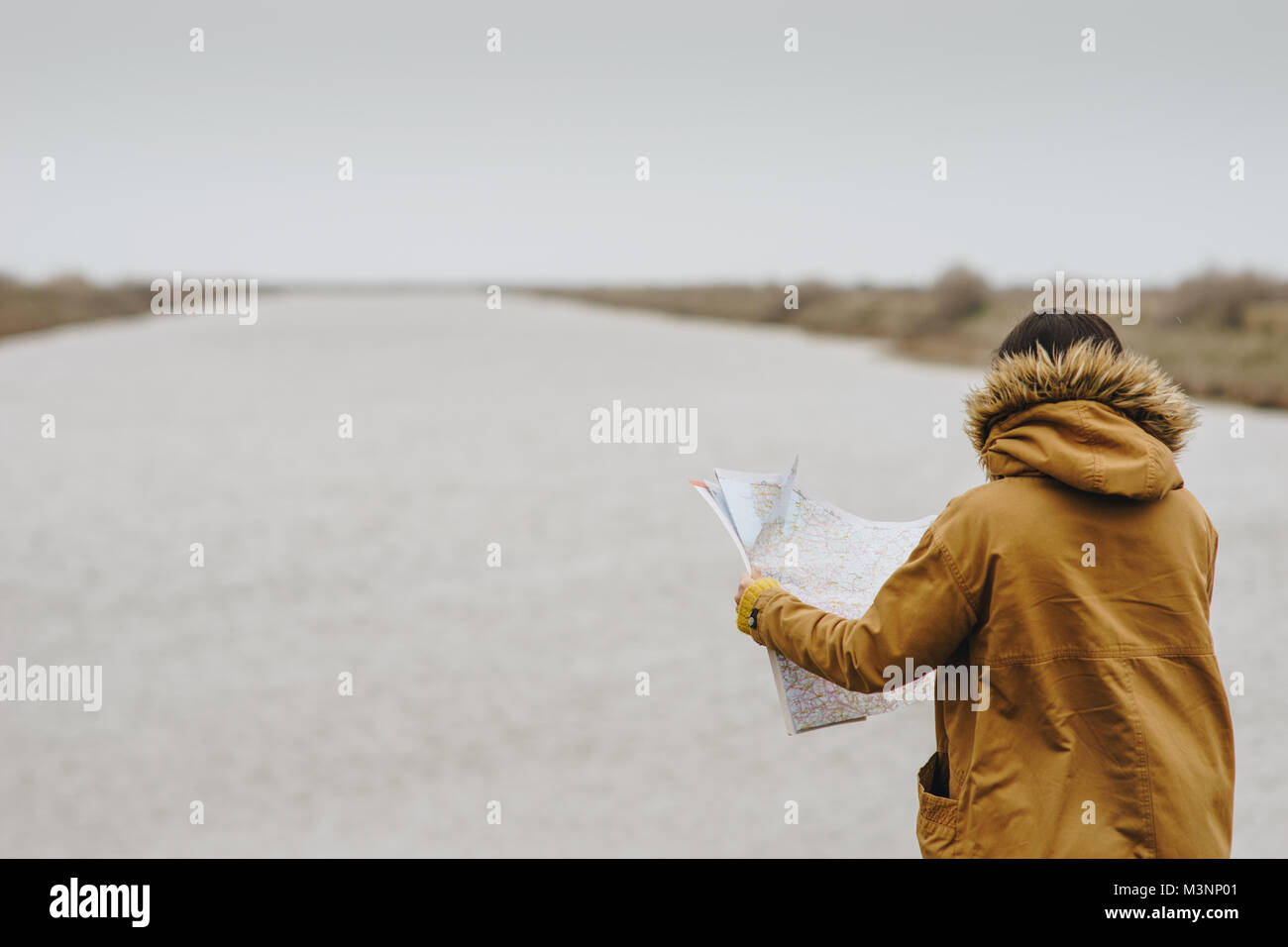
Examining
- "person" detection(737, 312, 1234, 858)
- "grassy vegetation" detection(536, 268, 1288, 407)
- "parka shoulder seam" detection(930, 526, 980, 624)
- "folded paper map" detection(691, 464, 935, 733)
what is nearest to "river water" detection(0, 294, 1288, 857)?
"grassy vegetation" detection(536, 268, 1288, 407)

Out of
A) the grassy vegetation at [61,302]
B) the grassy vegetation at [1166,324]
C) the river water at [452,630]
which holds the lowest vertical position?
the river water at [452,630]

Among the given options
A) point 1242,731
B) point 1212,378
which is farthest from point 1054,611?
point 1212,378

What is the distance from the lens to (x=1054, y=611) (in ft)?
5.25

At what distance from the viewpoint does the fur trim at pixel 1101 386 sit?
5.40 ft

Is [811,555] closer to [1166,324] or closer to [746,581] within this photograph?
[746,581]

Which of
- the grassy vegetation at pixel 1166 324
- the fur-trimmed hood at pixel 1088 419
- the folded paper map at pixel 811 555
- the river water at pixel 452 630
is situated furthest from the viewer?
the grassy vegetation at pixel 1166 324

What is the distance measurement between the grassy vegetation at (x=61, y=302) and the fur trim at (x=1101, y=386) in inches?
1633

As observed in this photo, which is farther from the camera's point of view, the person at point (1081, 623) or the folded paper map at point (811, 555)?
the folded paper map at point (811, 555)

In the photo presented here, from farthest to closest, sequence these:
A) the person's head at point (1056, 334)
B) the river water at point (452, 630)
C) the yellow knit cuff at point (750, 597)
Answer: the river water at point (452, 630) → the yellow knit cuff at point (750, 597) → the person's head at point (1056, 334)

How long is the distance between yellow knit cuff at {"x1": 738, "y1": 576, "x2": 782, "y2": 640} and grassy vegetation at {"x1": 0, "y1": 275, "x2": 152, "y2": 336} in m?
41.1

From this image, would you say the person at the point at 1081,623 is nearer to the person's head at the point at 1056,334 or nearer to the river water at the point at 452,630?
the person's head at the point at 1056,334

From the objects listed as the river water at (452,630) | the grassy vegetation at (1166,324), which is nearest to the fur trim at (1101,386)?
the grassy vegetation at (1166,324)

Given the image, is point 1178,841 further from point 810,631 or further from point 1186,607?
point 810,631

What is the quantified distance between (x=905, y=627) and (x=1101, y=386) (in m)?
0.44
